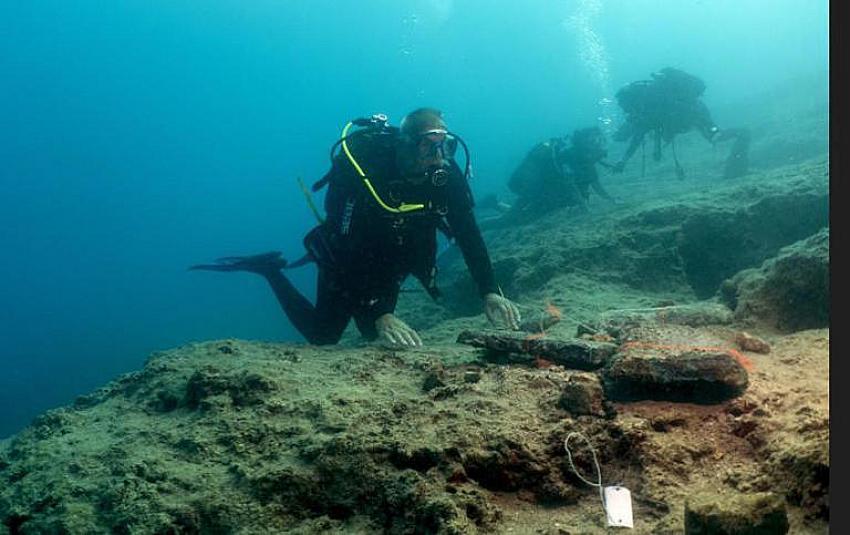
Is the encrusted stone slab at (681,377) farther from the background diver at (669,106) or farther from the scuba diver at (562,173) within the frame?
the background diver at (669,106)

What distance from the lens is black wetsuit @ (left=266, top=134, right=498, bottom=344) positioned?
5.07m

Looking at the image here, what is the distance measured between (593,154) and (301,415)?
10125 mm

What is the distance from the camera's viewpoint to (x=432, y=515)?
1702 mm

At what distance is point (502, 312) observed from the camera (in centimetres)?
479

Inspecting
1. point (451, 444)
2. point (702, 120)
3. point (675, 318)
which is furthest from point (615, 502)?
point (702, 120)

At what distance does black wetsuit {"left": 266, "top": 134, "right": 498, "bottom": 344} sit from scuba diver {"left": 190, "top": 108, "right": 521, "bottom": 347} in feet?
0.03

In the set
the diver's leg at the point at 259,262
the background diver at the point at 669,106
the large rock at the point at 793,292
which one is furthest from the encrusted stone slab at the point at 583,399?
the background diver at the point at 669,106

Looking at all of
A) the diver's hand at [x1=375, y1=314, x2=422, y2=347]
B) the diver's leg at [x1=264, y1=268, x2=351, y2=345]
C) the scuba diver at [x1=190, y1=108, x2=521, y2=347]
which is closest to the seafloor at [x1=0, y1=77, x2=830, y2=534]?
the diver's hand at [x1=375, y1=314, x2=422, y2=347]

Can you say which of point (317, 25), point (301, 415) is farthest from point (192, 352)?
point (317, 25)

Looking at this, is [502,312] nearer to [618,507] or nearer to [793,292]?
[793,292]

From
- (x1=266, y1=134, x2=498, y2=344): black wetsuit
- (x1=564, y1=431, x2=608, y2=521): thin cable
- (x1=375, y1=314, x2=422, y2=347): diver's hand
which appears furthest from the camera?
(x1=266, y1=134, x2=498, y2=344): black wetsuit

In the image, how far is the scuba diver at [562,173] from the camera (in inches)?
429

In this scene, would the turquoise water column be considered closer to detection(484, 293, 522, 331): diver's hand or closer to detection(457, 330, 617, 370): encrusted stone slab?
detection(484, 293, 522, 331): diver's hand

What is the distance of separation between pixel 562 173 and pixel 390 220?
7333 millimetres
